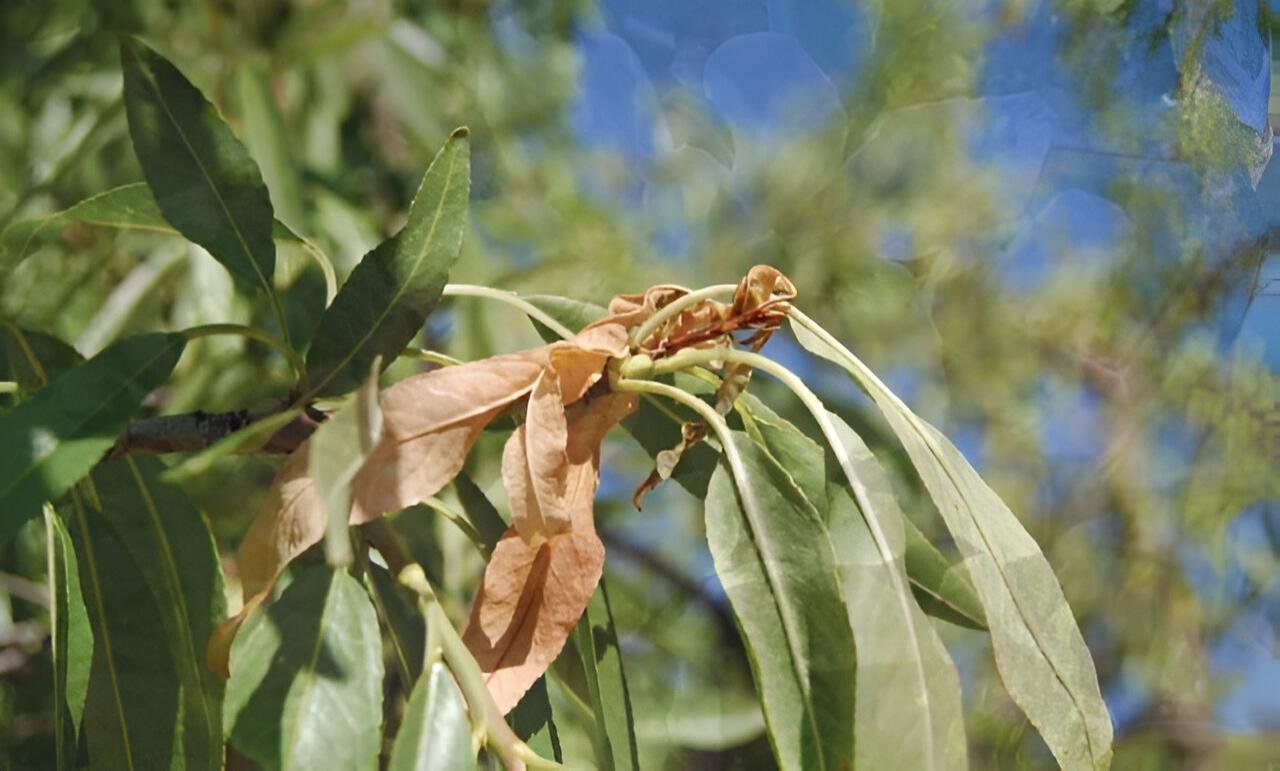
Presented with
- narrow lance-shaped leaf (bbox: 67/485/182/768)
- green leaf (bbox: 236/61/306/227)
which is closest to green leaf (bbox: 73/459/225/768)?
narrow lance-shaped leaf (bbox: 67/485/182/768)

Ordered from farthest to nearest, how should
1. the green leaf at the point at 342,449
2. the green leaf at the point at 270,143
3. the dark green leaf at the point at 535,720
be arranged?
the green leaf at the point at 270,143
the dark green leaf at the point at 535,720
the green leaf at the point at 342,449

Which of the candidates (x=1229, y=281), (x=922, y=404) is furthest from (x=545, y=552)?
(x=1229, y=281)

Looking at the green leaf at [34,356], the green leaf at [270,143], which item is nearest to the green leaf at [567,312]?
the green leaf at [34,356]

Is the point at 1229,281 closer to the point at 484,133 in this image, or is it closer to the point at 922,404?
the point at 922,404

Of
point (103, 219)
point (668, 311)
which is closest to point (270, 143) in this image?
point (103, 219)

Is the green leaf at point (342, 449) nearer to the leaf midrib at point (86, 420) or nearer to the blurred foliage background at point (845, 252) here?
the leaf midrib at point (86, 420)

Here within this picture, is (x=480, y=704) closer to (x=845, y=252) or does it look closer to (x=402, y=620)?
(x=402, y=620)
